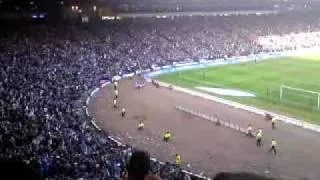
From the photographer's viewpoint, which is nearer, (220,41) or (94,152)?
(94,152)

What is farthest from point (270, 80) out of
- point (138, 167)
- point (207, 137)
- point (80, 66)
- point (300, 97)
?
point (138, 167)

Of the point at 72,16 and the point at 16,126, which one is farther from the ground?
the point at 72,16

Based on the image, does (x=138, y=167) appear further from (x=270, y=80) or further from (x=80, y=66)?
(x=270, y=80)

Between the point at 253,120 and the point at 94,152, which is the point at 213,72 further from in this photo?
the point at 94,152

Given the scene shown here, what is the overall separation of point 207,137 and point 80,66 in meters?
24.4

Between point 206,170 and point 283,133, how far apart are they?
365 inches

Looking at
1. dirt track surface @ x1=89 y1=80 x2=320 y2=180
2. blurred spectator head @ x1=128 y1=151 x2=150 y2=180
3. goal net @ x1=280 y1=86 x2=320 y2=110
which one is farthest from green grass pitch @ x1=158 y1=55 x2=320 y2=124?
blurred spectator head @ x1=128 y1=151 x2=150 y2=180

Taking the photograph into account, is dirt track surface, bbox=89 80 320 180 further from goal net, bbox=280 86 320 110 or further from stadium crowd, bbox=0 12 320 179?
goal net, bbox=280 86 320 110

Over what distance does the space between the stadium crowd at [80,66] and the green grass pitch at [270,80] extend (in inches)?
280

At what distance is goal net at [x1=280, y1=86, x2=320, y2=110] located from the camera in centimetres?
4022

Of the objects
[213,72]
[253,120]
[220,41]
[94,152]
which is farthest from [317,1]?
[94,152]

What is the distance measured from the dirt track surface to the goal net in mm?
5725

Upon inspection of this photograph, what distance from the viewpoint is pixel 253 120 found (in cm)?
3566

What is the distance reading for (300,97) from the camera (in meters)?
42.8
